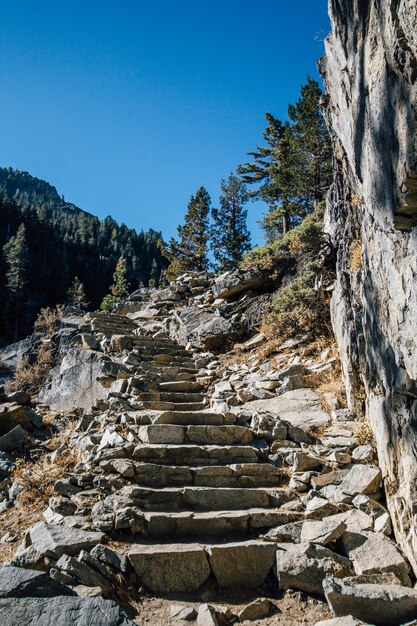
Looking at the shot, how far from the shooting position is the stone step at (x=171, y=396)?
9.43 m

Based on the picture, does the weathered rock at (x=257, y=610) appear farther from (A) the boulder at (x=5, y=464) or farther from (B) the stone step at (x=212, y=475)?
(A) the boulder at (x=5, y=464)

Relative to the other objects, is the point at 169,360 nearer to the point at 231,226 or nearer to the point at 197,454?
the point at 197,454

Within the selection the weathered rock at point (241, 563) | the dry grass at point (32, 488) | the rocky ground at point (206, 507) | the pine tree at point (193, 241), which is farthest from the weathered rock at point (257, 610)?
the pine tree at point (193, 241)

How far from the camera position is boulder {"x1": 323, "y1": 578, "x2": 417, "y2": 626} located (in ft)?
12.1

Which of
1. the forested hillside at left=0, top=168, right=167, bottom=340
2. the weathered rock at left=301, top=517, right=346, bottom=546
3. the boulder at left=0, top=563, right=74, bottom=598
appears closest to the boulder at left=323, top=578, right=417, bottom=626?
the weathered rock at left=301, top=517, right=346, bottom=546

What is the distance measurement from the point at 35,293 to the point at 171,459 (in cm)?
7364

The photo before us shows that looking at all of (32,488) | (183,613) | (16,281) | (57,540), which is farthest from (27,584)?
(16,281)

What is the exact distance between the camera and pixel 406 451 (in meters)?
4.66

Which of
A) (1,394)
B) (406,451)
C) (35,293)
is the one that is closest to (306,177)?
(1,394)

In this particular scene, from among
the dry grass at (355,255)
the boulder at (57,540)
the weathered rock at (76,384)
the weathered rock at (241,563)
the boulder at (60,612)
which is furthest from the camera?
the weathered rock at (76,384)

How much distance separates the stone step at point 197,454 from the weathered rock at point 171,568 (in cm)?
194

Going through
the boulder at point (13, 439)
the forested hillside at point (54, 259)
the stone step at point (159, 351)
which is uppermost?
the forested hillside at point (54, 259)

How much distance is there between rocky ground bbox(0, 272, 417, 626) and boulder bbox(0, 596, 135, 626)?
0.01 metres

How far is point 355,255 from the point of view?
7.84 metres
